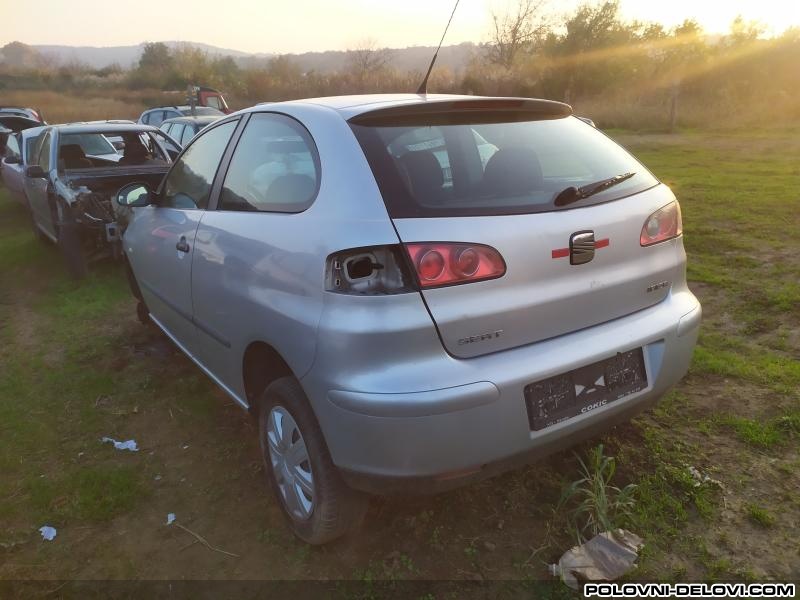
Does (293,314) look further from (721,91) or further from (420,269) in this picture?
(721,91)

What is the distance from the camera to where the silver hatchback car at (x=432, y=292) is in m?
1.88

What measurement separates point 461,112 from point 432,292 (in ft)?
3.01

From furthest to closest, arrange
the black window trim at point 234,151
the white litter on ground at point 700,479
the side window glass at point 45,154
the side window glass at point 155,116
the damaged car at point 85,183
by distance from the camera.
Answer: the side window glass at point 155,116
the side window glass at point 45,154
the damaged car at point 85,183
the white litter on ground at point 700,479
the black window trim at point 234,151

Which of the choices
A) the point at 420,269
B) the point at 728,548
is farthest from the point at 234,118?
the point at 728,548

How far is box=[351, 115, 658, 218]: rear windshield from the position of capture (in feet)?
6.67

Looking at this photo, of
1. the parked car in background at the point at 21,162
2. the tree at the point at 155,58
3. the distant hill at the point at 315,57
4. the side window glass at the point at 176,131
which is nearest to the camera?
the parked car in background at the point at 21,162

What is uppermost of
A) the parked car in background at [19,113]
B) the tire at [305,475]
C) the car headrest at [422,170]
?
the parked car in background at [19,113]

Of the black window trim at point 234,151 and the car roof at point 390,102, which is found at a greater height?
the car roof at point 390,102

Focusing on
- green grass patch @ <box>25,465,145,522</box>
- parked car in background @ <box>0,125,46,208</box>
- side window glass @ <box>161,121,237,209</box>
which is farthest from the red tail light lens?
parked car in background @ <box>0,125,46,208</box>

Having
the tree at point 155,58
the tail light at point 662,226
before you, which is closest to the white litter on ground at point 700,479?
the tail light at point 662,226

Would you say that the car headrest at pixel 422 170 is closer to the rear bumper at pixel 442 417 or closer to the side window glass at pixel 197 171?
the rear bumper at pixel 442 417

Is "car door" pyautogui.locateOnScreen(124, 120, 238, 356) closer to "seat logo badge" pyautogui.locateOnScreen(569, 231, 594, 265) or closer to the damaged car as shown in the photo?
"seat logo badge" pyautogui.locateOnScreen(569, 231, 594, 265)

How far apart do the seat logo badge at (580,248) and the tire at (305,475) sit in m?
1.09

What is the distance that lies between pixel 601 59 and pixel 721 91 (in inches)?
348
